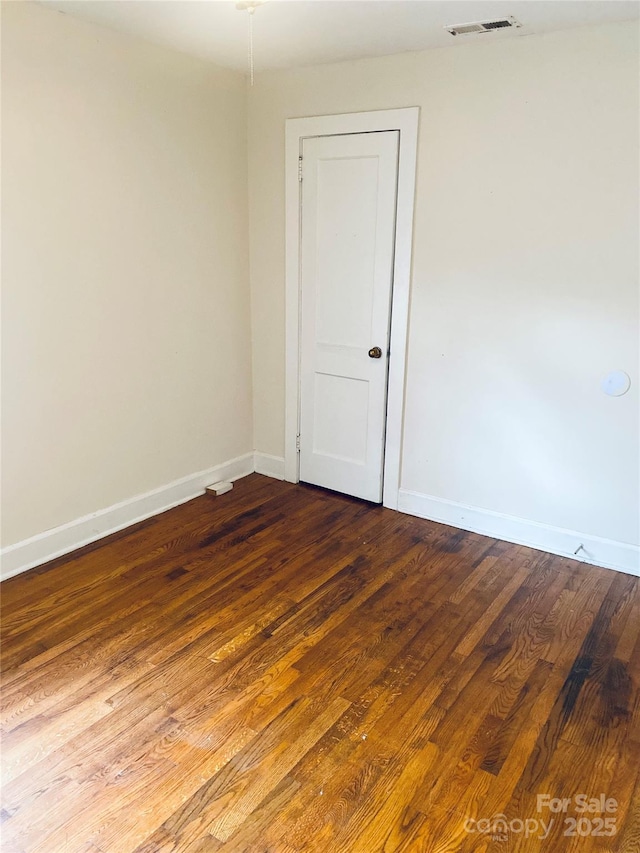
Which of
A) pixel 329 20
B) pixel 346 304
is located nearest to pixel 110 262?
pixel 346 304

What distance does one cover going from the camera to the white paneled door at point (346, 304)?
135 inches

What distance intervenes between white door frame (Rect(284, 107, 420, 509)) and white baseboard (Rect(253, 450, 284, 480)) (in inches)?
3.2

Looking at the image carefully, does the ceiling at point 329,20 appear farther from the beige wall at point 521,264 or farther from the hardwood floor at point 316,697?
the hardwood floor at point 316,697

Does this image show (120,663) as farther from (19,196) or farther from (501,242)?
(501,242)

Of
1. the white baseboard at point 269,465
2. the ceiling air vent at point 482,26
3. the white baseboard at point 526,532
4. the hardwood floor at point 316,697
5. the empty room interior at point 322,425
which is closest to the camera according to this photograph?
the hardwood floor at point 316,697

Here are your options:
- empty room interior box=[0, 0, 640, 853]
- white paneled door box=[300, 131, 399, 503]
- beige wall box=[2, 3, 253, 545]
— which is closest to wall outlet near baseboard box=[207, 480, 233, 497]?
empty room interior box=[0, 0, 640, 853]

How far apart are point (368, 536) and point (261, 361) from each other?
4.72 ft

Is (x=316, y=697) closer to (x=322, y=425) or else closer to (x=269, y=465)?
(x=322, y=425)

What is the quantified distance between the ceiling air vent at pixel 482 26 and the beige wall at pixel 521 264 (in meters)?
0.17

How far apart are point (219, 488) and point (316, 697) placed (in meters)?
1.93

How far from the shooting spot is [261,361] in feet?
13.6

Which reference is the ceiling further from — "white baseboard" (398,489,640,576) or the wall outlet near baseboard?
the wall outlet near baseboard

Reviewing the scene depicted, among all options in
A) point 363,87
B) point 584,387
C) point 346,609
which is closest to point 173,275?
point 363,87

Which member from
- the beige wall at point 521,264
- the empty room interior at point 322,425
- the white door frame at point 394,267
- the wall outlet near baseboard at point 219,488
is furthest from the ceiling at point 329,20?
the wall outlet near baseboard at point 219,488
